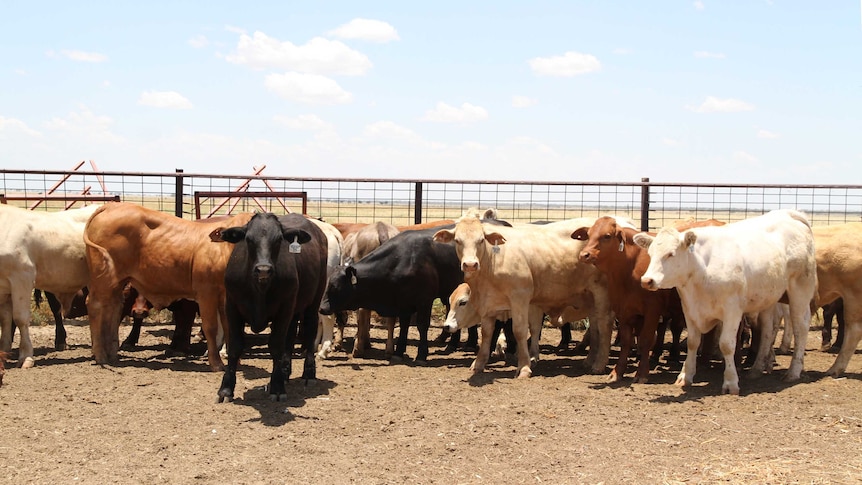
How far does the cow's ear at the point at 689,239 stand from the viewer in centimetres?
812

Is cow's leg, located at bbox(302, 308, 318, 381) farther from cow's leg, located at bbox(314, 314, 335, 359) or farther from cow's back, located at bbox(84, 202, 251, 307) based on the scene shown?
cow's leg, located at bbox(314, 314, 335, 359)

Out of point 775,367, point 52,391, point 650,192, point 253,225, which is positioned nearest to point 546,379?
point 775,367

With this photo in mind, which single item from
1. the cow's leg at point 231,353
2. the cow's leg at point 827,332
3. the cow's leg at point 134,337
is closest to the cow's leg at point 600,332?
the cow's leg at point 827,332

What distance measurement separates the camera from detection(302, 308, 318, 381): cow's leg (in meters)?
8.82

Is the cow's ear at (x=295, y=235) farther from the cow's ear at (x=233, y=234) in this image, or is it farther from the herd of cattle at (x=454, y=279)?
the cow's ear at (x=233, y=234)

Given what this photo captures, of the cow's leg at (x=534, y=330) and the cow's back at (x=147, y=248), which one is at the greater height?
the cow's back at (x=147, y=248)

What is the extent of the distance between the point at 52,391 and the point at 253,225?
257 centimetres

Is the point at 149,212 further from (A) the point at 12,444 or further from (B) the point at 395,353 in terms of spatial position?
(A) the point at 12,444

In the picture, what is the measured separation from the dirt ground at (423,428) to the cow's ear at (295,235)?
1.46 meters

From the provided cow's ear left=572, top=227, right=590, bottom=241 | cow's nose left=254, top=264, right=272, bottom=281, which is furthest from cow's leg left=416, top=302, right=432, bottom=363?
cow's nose left=254, top=264, right=272, bottom=281

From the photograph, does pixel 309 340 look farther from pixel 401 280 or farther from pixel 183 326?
pixel 183 326

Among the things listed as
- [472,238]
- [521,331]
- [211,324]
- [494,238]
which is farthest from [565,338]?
[211,324]

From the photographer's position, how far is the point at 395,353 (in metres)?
10.7

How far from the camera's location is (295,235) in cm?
791
